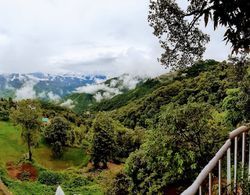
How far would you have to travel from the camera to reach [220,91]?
46969 mm

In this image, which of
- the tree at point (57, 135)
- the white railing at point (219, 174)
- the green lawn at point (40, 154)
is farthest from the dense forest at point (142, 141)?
the white railing at point (219, 174)

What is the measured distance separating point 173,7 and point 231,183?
12.7ft

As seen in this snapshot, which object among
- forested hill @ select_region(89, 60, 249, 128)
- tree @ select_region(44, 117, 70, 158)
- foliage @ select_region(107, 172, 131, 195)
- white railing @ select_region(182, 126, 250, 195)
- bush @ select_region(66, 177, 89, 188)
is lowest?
bush @ select_region(66, 177, 89, 188)

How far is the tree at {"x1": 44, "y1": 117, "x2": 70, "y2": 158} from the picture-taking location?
57.8 m

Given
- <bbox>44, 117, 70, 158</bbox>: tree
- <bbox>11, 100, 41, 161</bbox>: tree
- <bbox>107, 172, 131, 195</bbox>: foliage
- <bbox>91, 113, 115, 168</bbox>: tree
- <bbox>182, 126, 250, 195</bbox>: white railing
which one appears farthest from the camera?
<bbox>44, 117, 70, 158</bbox>: tree

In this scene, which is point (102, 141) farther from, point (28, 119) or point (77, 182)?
point (77, 182)

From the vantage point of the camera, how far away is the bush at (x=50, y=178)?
137 ft

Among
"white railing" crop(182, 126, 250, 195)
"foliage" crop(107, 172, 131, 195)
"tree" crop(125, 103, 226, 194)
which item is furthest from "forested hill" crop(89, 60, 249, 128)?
"white railing" crop(182, 126, 250, 195)

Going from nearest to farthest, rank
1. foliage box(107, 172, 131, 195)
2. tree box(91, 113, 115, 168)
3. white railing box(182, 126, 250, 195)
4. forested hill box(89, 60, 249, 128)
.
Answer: white railing box(182, 126, 250, 195)
forested hill box(89, 60, 249, 128)
foliage box(107, 172, 131, 195)
tree box(91, 113, 115, 168)

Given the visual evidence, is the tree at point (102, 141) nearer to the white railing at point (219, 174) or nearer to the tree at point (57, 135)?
the tree at point (57, 135)

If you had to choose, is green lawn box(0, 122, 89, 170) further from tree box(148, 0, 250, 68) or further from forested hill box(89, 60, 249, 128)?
tree box(148, 0, 250, 68)

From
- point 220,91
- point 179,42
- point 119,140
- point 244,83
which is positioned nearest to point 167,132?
point 244,83

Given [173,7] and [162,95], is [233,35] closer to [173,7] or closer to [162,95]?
[173,7]

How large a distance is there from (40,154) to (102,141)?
10.7 metres
